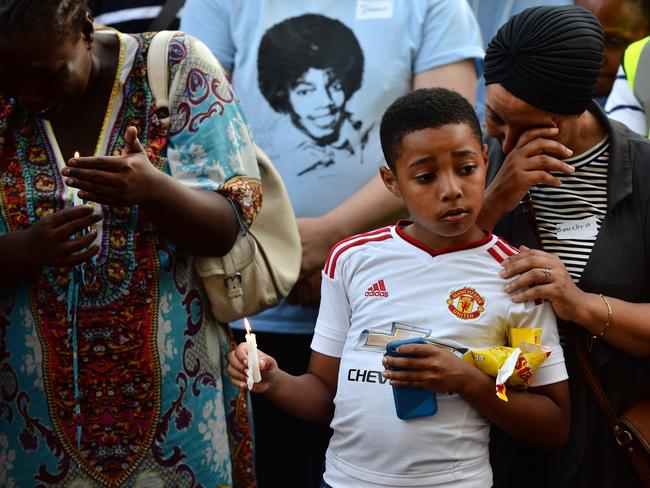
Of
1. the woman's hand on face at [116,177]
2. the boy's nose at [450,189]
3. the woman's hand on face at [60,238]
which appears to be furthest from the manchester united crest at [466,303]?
the woman's hand on face at [60,238]

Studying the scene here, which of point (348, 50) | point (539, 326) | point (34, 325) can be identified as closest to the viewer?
point (539, 326)

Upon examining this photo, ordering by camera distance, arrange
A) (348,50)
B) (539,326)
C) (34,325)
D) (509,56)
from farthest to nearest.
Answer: (348,50) → (34,325) → (509,56) → (539,326)

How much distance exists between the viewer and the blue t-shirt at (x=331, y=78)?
3674 millimetres

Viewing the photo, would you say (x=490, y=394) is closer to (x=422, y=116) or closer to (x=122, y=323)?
(x=422, y=116)

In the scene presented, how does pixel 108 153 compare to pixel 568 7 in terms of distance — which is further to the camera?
pixel 108 153

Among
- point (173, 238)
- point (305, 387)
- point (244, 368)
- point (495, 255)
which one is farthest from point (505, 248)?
point (173, 238)

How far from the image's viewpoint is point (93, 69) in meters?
2.93

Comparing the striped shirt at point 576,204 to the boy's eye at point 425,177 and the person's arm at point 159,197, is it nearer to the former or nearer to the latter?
the boy's eye at point 425,177

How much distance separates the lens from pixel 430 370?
7.83ft

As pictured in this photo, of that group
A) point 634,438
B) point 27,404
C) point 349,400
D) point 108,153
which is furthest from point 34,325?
point 634,438

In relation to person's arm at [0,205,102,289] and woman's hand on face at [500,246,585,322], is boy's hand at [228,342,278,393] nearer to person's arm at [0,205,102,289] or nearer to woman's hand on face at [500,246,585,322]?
person's arm at [0,205,102,289]

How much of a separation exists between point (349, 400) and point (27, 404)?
102cm

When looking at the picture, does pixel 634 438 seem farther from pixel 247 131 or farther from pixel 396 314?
pixel 247 131

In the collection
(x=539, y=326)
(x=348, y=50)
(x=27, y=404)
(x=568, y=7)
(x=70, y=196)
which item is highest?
(x=568, y=7)
